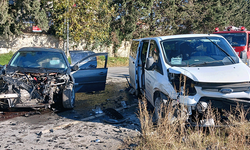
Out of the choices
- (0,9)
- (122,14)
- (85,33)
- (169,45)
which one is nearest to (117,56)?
(122,14)

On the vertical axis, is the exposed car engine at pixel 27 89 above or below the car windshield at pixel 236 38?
below

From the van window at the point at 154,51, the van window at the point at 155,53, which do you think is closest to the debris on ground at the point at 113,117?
the van window at the point at 155,53

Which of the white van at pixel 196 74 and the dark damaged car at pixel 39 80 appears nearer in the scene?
the white van at pixel 196 74

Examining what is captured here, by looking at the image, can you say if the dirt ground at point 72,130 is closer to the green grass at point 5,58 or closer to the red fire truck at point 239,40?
the red fire truck at point 239,40

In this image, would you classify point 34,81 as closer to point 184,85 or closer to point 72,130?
point 72,130

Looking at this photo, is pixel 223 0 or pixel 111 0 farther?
pixel 223 0

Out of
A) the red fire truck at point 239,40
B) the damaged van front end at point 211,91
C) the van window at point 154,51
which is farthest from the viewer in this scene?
the red fire truck at point 239,40

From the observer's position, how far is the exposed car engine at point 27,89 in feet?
20.1

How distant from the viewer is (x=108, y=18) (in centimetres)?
2252

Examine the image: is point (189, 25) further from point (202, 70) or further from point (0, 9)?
point (202, 70)

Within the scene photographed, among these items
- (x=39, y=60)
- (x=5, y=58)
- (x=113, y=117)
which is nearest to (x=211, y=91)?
(x=113, y=117)

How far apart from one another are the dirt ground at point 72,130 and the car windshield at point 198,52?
179 centimetres

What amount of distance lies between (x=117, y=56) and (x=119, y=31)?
278 cm

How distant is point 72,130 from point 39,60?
10.0 ft
